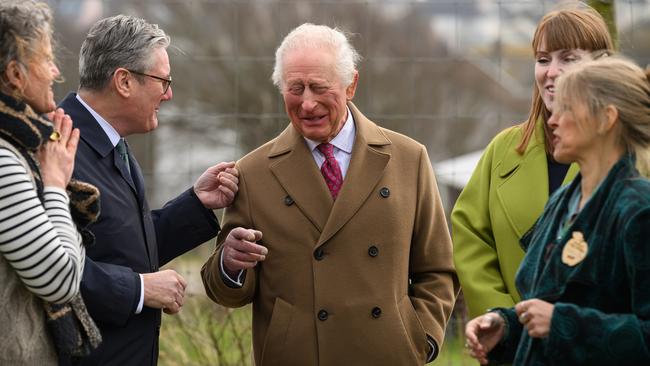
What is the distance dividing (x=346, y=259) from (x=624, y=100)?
152 centimetres

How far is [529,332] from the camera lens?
131 inches

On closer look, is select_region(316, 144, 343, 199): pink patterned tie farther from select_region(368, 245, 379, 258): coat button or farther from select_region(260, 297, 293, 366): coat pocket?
select_region(260, 297, 293, 366): coat pocket

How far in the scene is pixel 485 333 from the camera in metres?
3.55

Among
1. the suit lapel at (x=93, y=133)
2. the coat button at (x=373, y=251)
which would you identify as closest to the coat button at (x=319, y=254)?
the coat button at (x=373, y=251)

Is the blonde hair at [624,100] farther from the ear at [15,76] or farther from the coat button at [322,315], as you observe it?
the ear at [15,76]

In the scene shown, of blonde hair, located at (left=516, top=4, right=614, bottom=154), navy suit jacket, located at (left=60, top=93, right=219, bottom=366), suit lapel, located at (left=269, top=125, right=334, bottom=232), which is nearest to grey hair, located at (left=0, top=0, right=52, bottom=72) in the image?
navy suit jacket, located at (left=60, top=93, right=219, bottom=366)

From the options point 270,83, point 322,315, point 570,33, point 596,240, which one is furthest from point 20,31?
point 270,83

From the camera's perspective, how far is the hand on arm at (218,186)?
15.5ft

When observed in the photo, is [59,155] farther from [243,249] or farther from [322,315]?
[322,315]

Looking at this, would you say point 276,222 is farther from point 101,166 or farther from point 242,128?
point 242,128

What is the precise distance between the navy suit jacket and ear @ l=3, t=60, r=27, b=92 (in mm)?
676

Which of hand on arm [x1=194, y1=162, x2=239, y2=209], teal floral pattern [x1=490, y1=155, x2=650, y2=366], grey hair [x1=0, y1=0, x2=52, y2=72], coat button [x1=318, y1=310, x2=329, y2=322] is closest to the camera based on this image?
teal floral pattern [x1=490, y1=155, x2=650, y2=366]

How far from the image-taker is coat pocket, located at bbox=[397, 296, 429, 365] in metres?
4.55

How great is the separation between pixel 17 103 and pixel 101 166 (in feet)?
2.69
